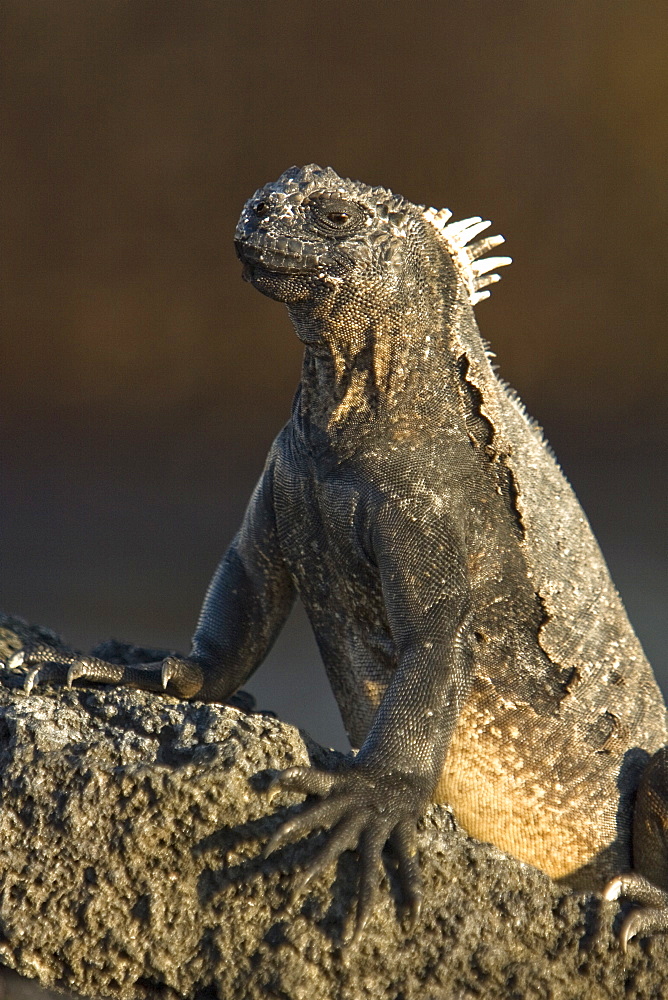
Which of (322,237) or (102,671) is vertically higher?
(322,237)

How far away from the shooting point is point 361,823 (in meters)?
2.84

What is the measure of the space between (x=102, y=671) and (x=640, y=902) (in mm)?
1648

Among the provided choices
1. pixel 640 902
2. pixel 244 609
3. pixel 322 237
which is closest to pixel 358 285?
pixel 322 237

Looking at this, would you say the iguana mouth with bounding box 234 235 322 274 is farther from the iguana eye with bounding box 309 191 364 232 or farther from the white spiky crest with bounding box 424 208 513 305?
the white spiky crest with bounding box 424 208 513 305

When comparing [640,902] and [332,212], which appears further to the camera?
[332,212]

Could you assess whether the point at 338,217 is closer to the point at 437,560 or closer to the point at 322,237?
the point at 322,237

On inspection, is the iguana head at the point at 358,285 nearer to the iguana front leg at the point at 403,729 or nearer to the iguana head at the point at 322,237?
the iguana head at the point at 322,237

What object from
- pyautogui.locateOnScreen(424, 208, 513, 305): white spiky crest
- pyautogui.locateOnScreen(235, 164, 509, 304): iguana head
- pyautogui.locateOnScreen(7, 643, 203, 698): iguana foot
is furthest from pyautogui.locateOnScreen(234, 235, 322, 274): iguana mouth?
pyautogui.locateOnScreen(7, 643, 203, 698): iguana foot

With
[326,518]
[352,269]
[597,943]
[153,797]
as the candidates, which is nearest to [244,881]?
[153,797]

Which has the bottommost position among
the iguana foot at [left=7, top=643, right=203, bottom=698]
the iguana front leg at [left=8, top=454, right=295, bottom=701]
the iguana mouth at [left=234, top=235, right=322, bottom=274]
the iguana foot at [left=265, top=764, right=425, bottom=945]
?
the iguana foot at [left=265, top=764, right=425, bottom=945]

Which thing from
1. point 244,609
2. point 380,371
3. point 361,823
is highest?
point 380,371

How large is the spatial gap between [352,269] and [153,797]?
5.25ft

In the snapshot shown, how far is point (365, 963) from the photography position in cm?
270

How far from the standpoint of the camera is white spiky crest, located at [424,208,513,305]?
12.1 ft
